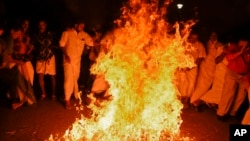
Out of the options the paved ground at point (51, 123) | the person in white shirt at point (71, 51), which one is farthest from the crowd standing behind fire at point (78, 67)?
the paved ground at point (51, 123)

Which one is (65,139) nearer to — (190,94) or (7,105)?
(7,105)

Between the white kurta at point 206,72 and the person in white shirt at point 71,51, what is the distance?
117 inches

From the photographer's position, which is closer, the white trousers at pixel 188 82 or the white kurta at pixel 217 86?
the white kurta at pixel 217 86

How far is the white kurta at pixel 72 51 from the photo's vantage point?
1007cm

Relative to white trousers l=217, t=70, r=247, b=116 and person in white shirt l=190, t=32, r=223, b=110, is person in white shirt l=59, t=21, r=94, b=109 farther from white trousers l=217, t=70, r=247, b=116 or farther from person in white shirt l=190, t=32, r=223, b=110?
white trousers l=217, t=70, r=247, b=116

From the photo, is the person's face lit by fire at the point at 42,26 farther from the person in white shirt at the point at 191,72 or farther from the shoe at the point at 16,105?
the person in white shirt at the point at 191,72

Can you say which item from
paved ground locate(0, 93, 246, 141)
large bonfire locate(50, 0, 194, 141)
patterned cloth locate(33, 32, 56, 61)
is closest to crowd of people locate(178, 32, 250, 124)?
paved ground locate(0, 93, 246, 141)

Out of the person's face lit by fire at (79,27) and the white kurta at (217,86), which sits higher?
the person's face lit by fire at (79,27)

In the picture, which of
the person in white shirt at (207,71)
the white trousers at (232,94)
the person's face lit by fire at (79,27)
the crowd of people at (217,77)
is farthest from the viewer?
the person in white shirt at (207,71)

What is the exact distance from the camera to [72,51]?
33.3 feet

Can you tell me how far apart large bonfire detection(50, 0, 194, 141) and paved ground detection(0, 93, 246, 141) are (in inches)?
15.3

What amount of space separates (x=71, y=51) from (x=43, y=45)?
691 millimetres

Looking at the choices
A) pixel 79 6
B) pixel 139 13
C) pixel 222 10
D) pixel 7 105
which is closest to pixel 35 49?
pixel 7 105

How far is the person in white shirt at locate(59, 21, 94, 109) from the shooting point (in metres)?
10.1
